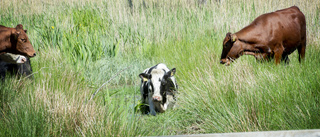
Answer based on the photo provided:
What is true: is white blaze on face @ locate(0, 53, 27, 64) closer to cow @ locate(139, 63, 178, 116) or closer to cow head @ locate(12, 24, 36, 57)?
cow head @ locate(12, 24, 36, 57)

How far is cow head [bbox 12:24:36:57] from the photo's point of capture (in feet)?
13.0

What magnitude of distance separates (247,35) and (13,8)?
6.85 metres

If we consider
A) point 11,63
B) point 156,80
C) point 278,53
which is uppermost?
point 11,63

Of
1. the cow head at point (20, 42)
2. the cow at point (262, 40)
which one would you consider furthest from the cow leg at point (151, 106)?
the cow head at point (20, 42)

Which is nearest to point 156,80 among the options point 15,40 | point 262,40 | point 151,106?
point 151,106

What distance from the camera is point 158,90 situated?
4238mm

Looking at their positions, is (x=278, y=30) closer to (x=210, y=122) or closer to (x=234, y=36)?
(x=234, y=36)

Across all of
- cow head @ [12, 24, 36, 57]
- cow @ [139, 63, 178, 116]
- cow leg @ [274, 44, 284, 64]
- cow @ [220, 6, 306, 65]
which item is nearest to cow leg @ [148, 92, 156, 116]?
cow @ [139, 63, 178, 116]

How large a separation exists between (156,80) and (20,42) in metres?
1.62

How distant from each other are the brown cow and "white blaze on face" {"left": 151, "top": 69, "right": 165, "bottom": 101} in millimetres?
1486

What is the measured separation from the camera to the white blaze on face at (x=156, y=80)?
420 centimetres

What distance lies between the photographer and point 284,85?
3533mm

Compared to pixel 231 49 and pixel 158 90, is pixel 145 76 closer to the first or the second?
pixel 158 90

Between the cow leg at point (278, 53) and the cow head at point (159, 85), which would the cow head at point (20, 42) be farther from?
the cow leg at point (278, 53)
